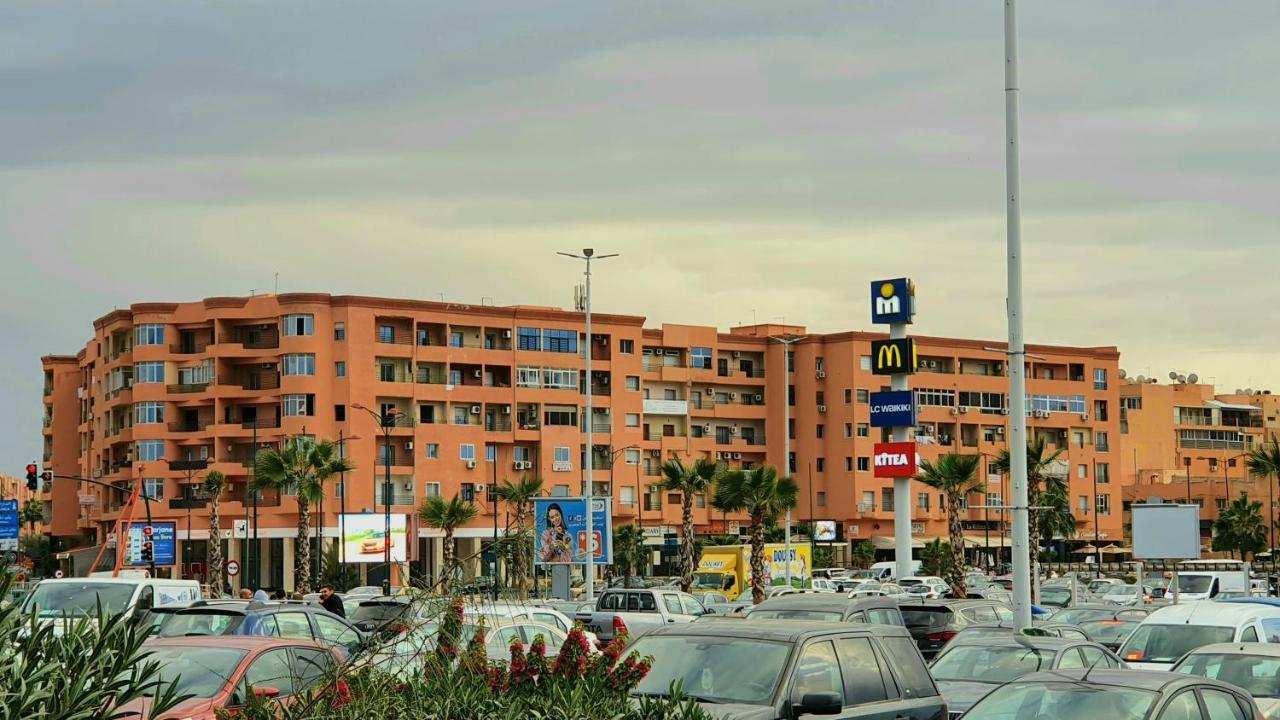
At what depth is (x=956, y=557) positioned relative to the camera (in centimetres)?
6025

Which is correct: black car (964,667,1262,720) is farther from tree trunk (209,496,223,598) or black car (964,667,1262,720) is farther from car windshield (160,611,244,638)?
tree trunk (209,496,223,598)

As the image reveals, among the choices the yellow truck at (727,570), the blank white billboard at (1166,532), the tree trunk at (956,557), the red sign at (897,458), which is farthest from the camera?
the red sign at (897,458)

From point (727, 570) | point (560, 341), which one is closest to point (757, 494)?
point (727, 570)

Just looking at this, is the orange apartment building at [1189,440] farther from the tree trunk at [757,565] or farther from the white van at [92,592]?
the white van at [92,592]

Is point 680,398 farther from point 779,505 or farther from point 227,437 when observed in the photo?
point 779,505

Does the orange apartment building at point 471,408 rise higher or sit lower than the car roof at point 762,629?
higher

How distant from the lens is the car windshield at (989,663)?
749 inches

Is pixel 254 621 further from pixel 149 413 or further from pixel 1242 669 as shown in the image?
pixel 149 413

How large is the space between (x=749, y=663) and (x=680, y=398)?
4118 inches

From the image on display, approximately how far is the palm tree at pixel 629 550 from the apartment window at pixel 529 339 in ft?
43.0

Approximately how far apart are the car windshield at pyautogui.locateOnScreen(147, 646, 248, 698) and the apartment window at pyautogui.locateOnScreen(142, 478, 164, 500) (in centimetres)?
8623

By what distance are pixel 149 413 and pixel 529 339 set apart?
2393 cm

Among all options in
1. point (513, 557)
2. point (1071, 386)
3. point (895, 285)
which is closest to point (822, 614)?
point (513, 557)

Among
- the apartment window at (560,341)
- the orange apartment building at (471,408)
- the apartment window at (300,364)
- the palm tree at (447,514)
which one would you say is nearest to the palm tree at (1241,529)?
the orange apartment building at (471,408)
